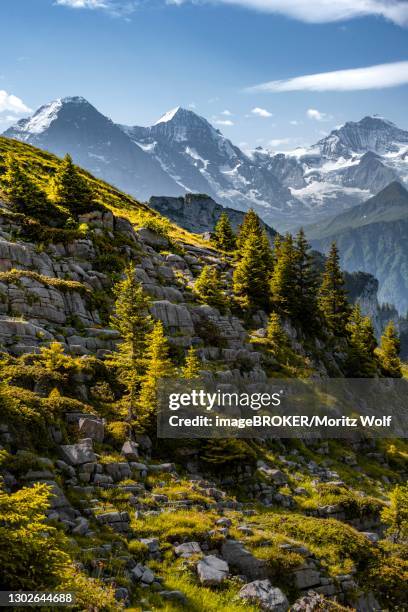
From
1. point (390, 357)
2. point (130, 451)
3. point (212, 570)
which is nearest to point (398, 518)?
point (212, 570)

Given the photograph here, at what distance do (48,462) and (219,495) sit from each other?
929cm

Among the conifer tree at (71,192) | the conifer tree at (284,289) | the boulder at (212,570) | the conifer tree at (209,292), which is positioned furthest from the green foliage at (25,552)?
the conifer tree at (284,289)

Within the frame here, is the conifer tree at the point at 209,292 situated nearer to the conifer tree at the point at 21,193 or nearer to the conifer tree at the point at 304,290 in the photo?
the conifer tree at the point at 304,290

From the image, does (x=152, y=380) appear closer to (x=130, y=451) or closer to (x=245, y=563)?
(x=130, y=451)

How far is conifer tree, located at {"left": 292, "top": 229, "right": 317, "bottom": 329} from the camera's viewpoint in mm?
57938

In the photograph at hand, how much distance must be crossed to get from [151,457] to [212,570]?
10216 mm

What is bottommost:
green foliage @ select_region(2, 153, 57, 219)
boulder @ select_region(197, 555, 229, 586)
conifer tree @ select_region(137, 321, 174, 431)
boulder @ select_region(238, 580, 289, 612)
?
boulder @ select_region(238, 580, 289, 612)

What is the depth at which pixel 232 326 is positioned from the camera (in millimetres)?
46906

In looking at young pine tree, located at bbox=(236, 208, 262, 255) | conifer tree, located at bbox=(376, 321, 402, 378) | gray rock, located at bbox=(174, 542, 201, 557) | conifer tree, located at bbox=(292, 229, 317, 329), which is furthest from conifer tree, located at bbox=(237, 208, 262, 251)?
gray rock, located at bbox=(174, 542, 201, 557)

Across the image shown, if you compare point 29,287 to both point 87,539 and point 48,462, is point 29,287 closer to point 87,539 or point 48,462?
point 48,462

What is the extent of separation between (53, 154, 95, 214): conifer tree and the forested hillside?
0.16 m

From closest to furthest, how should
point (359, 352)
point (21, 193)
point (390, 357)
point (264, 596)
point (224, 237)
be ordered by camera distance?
point (264, 596), point (21, 193), point (359, 352), point (390, 357), point (224, 237)

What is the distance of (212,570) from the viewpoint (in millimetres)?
16500

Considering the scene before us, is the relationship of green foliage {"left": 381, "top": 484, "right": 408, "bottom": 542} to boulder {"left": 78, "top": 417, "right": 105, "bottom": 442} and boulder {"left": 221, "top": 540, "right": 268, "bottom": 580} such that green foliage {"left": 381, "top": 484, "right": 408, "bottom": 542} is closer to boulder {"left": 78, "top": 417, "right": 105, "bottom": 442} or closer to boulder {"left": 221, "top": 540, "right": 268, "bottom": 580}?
boulder {"left": 221, "top": 540, "right": 268, "bottom": 580}
